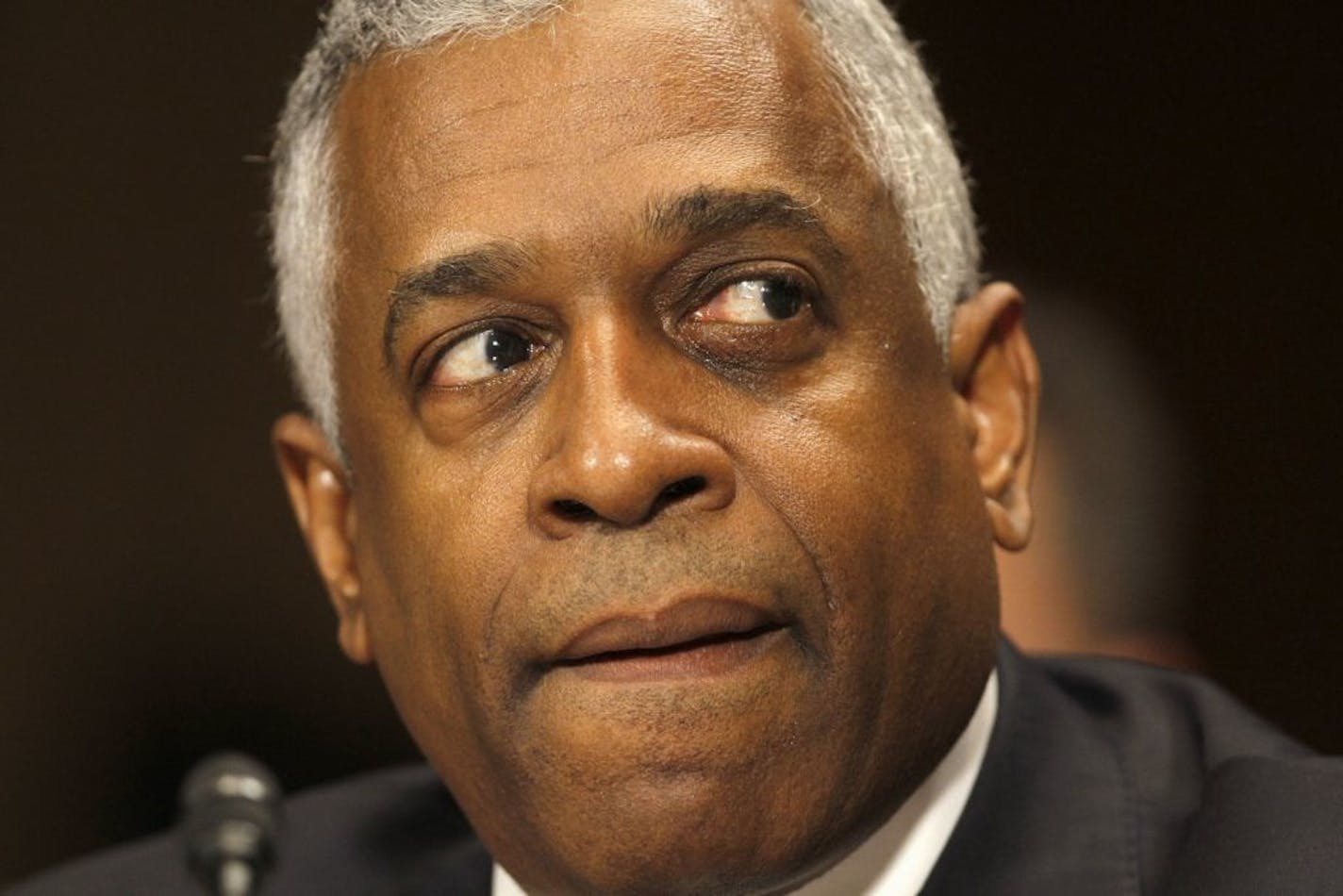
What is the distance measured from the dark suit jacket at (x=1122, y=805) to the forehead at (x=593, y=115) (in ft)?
2.37

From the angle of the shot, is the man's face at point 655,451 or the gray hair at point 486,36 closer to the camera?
the man's face at point 655,451

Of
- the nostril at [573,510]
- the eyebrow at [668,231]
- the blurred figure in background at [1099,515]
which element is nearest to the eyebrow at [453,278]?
the eyebrow at [668,231]

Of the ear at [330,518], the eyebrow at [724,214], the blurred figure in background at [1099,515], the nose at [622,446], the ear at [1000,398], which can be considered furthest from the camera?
the blurred figure in background at [1099,515]

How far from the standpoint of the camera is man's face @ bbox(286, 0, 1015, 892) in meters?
1.92

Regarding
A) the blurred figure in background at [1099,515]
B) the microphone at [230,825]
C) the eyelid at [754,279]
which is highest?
the eyelid at [754,279]

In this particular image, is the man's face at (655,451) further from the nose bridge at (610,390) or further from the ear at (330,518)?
the ear at (330,518)

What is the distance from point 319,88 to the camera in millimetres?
2305

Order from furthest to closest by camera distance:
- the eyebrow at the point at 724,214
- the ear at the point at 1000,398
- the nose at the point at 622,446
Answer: the ear at the point at 1000,398 < the eyebrow at the point at 724,214 < the nose at the point at 622,446

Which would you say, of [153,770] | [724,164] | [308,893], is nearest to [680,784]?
[724,164]

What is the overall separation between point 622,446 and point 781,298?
27 cm

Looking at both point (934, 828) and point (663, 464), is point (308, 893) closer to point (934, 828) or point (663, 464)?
point (934, 828)

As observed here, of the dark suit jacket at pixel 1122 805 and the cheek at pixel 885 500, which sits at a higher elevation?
the cheek at pixel 885 500

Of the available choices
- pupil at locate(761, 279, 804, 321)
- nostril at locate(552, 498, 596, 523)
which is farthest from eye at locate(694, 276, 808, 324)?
nostril at locate(552, 498, 596, 523)

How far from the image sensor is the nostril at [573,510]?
6.36ft
